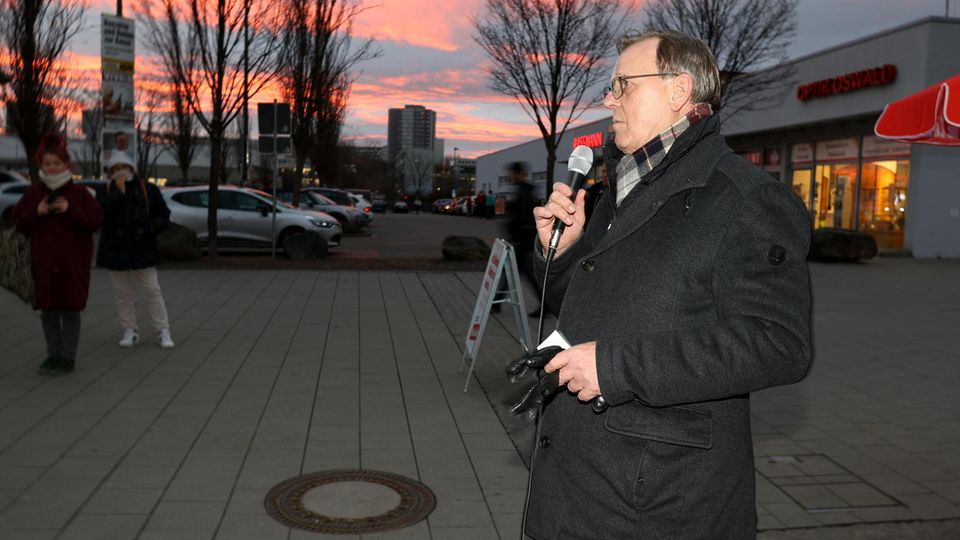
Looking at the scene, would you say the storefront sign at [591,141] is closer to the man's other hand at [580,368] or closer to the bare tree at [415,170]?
the man's other hand at [580,368]

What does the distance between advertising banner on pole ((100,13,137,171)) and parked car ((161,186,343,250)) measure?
Result: 6094mm

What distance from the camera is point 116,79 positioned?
11891 millimetres

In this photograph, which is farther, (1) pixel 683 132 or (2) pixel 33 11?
(2) pixel 33 11

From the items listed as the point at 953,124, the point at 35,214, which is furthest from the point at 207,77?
the point at 953,124

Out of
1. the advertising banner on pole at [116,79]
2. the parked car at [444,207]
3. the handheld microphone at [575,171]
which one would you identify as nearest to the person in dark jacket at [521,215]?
the advertising banner on pole at [116,79]

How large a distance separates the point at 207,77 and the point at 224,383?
10674mm

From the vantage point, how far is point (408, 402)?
6.49 meters

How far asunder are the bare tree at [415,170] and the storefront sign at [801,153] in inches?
3736

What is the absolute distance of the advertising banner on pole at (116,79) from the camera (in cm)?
1163

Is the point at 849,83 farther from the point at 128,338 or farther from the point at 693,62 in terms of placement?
the point at 693,62

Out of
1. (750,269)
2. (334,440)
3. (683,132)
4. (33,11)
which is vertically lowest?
(334,440)

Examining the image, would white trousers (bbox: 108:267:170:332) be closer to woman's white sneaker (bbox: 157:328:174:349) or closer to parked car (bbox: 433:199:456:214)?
woman's white sneaker (bbox: 157:328:174:349)

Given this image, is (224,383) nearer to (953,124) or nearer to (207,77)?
(953,124)

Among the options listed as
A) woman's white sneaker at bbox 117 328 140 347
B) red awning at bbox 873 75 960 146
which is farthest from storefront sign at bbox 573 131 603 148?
woman's white sneaker at bbox 117 328 140 347
